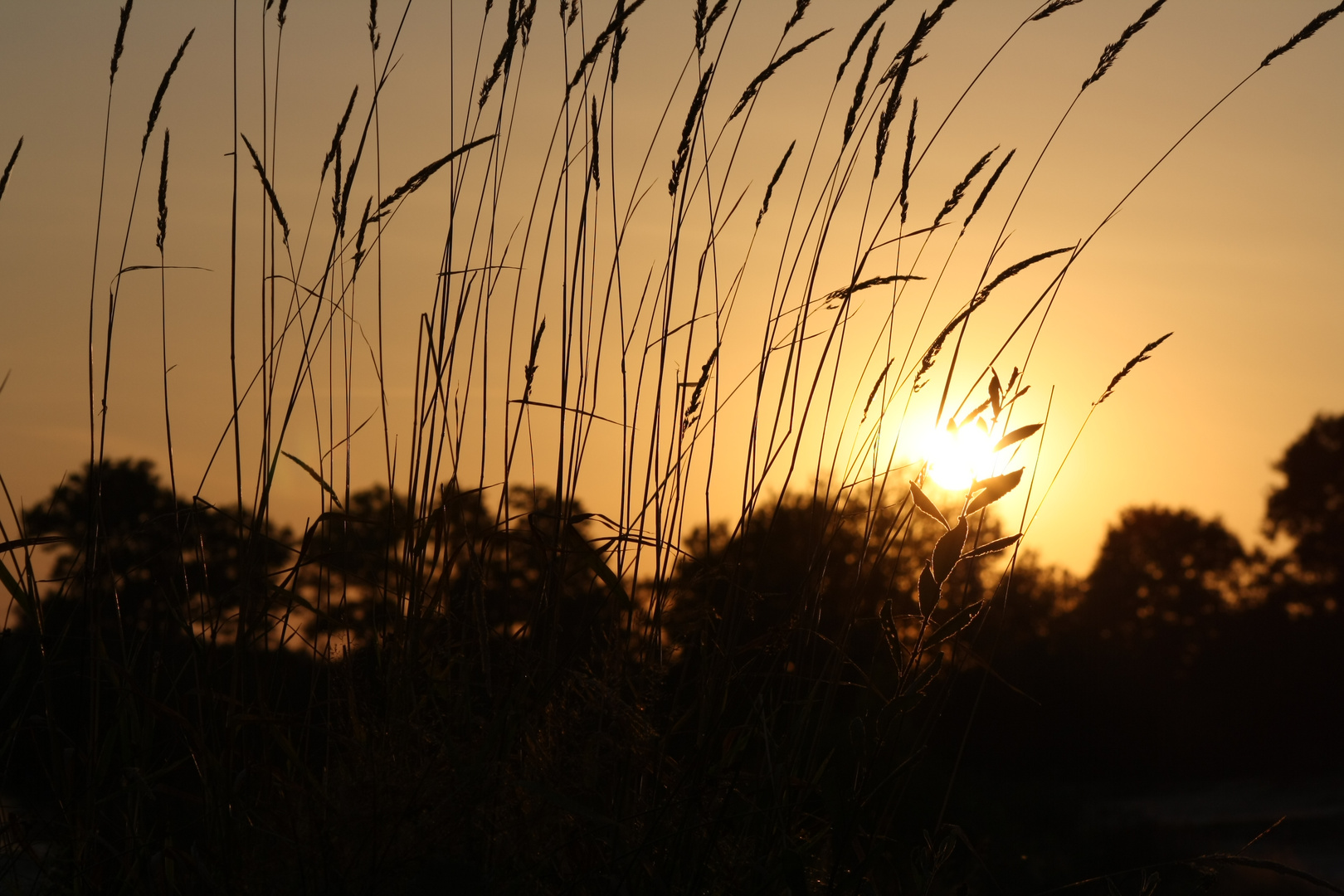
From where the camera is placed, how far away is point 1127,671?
21.6m

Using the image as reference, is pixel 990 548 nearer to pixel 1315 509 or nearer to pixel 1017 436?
pixel 1017 436

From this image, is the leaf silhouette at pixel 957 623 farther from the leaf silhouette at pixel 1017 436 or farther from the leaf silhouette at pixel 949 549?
the leaf silhouette at pixel 1017 436

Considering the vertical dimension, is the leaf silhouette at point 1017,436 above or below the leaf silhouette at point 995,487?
above

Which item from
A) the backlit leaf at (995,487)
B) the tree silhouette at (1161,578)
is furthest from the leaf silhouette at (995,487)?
the tree silhouette at (1161,578)

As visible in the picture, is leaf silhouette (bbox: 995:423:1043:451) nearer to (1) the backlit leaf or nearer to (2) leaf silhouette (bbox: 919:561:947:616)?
(1) the backlit leaf

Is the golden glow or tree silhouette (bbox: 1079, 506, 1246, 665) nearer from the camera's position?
the golden glow

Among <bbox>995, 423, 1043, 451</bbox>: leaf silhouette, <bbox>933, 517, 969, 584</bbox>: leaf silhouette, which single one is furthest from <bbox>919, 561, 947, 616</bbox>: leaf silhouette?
<bbox>995, 423, 1043, 451</bbox>: leaf silhouette

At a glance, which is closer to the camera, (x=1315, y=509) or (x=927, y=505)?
→ (x=927, y=505)

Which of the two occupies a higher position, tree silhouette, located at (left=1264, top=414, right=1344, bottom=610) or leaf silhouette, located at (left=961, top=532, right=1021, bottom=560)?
tree silhouette, located at (left=1264, top=414, right=1344, bottom=610)

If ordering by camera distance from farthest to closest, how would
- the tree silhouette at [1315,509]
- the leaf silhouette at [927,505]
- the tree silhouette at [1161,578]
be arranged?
the tree silhouette at [1161,578]
the tree silhouette at [1315,509]
the leaf silhouette at [927,505]

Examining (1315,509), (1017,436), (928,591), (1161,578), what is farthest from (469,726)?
(1161,578)

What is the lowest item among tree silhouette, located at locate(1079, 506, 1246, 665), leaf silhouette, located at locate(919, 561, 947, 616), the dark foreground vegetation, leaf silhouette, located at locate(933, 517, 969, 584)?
the dark foreground vegetation

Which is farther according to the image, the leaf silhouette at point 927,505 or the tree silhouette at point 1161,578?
the tree silhouette at point 1161,578

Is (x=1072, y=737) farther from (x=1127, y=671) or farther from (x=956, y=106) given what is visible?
(x=956, y=106)
